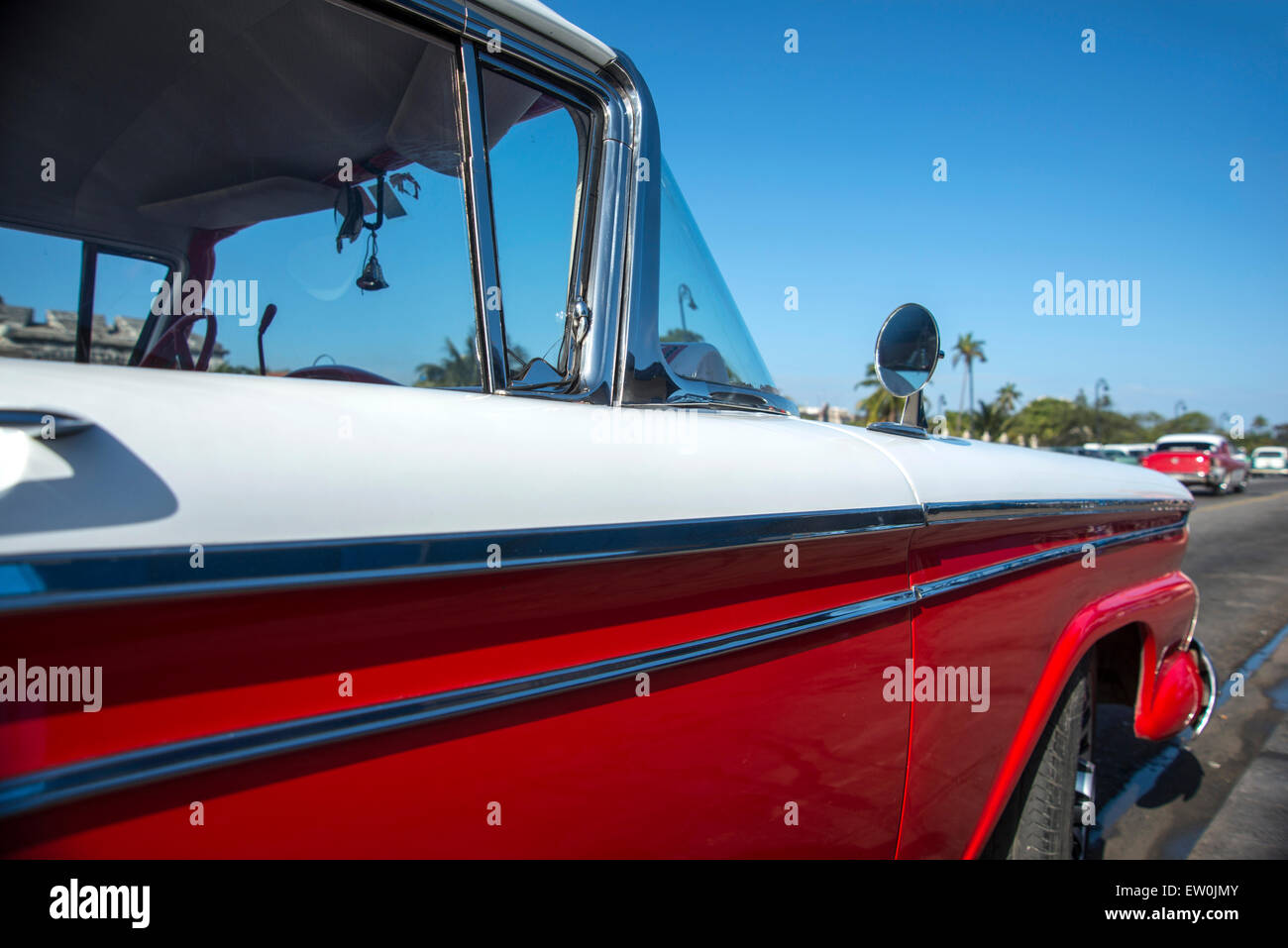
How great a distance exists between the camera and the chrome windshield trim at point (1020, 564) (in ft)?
5.12

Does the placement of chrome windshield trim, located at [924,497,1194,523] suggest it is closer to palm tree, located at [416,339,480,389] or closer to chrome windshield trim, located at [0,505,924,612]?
chrome windshield trim, located at [0,505,924,612]

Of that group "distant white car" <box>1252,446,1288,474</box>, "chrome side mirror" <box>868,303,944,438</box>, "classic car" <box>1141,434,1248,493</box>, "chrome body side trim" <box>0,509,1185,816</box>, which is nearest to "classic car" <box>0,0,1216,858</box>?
"chrome body side trim" <box>0,509,1185,816</box>

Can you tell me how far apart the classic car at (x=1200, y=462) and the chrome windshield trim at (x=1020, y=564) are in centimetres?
2278

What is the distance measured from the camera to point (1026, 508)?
1806 millimetres

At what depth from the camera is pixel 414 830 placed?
86 cm

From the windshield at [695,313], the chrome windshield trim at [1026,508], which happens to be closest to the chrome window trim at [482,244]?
the windshield at [695,313]

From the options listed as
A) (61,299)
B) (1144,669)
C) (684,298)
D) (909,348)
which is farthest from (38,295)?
(1144,669)

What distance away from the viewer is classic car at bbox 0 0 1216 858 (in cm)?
72

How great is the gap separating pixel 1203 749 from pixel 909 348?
3.05 meters

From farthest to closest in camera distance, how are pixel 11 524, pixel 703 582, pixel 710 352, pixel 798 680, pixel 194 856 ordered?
pixel 710 352, pixel 798 680, pixel 703 582, pixel 194 856, pixel 11 524
